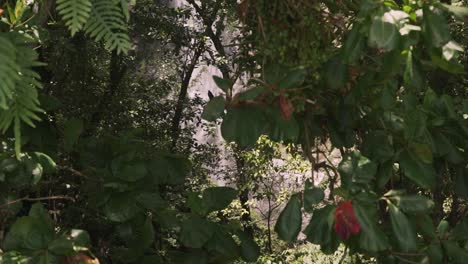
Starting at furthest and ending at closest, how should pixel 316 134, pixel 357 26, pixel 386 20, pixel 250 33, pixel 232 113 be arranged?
pixel 316 134 → pixel 250 33 → pixel 232 113 → pixel 357 26 → pixel 386 20

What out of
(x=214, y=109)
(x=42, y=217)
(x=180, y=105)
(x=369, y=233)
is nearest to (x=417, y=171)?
(x=369, y=233)

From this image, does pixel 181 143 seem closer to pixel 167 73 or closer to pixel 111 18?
pixel 167 73

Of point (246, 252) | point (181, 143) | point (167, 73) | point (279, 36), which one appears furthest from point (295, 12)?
point (167, 73)

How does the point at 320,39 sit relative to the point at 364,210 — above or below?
above

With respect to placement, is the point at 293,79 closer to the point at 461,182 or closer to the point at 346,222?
the point at 346,222

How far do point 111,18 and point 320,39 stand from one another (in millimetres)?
1044

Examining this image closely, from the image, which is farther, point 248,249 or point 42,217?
point 248,249

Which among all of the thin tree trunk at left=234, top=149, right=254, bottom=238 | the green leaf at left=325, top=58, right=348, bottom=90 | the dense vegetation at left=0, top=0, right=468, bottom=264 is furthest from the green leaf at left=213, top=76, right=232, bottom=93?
the thin tree trunk at left=234, top=149, right=254, bottom=238

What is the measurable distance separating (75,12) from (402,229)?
4.10ft

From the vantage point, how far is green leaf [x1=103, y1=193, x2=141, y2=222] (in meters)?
2.29

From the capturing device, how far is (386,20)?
1.67 meters

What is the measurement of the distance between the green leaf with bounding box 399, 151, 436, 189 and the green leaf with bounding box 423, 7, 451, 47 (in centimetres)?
45

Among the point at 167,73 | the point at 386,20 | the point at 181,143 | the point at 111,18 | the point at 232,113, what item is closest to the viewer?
the point at 111,18

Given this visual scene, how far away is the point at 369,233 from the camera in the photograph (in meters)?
1.87
